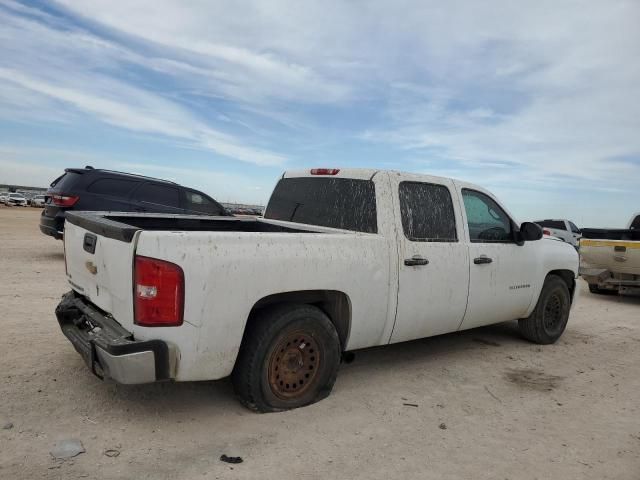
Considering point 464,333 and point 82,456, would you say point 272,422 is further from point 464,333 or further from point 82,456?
point 464,333

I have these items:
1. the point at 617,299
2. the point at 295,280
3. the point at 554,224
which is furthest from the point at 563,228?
the point at 295,280

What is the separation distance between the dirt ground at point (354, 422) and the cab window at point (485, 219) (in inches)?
51.8

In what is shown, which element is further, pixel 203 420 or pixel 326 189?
pixel 326 189

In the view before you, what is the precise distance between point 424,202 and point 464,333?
2559 mm

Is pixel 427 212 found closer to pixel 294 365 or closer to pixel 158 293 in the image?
pixel 294 365

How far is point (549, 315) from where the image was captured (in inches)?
243

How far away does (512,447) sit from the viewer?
333 cm

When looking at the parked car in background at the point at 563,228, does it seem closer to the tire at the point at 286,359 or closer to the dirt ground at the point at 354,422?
the dirt ground at the point at 354,422

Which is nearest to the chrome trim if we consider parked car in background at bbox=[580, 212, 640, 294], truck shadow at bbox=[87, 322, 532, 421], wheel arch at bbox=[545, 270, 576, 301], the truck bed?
truck shadow at bbox=[87, 322, 532, 421]

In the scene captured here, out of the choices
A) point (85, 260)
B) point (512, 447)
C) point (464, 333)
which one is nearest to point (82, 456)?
point (85, 260)

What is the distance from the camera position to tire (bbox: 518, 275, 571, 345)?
597cm

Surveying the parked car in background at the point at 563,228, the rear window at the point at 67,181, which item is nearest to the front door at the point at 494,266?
the rear window at the point at 67,181

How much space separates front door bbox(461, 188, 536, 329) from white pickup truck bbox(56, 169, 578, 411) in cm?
2

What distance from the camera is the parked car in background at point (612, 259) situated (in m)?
9.47
